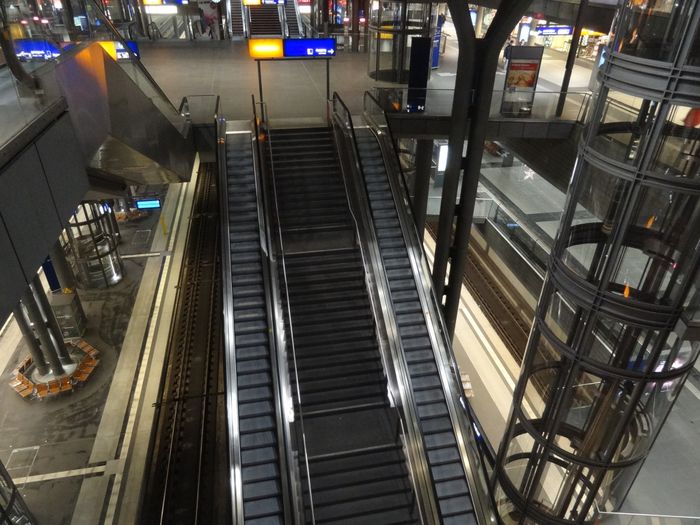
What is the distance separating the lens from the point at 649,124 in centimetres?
429

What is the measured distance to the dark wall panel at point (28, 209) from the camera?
4.31m

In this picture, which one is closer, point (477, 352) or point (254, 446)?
point (254, 446)

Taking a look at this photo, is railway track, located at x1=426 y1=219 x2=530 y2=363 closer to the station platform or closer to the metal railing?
the metal railing

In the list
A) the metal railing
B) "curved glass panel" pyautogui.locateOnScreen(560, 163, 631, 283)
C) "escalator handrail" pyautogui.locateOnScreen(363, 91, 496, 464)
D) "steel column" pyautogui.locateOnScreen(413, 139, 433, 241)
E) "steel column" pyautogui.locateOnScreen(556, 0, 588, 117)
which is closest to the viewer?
"curved glass panel" pyautogui.locateOnScreen(560, 163, 631, 283)

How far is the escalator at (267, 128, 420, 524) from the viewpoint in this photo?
763 centimetres

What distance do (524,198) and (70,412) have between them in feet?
60.2

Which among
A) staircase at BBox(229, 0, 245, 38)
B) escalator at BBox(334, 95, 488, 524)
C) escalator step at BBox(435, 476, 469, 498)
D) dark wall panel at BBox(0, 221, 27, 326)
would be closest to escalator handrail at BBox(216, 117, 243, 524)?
escalator at BBox(334, 95, 488, 524)

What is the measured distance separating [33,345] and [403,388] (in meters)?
8.95

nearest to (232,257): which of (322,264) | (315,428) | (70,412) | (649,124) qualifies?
(322,264)

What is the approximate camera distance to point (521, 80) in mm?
12578

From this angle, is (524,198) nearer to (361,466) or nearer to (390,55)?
(390,55)

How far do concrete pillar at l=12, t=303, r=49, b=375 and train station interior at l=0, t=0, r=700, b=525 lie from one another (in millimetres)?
107

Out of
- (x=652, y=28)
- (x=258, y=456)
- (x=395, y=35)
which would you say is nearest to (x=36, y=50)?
(x=258, y=456)

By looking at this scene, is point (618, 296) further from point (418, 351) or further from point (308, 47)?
point (308, 47)
